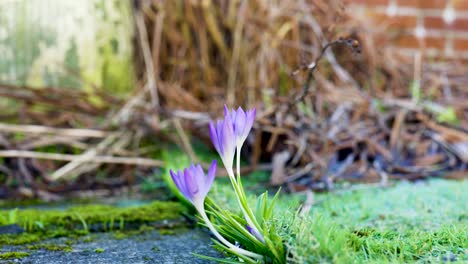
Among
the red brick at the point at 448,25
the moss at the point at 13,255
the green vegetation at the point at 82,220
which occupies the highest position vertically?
the red brick at the point at 448,25

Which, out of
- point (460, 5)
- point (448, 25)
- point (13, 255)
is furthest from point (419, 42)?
point (13, 255)

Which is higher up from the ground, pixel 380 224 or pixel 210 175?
pixel 210 175

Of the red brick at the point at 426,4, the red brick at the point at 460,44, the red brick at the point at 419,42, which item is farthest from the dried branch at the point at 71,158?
the red brick at the point at 460,44

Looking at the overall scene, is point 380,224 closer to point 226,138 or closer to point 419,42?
point 226,138

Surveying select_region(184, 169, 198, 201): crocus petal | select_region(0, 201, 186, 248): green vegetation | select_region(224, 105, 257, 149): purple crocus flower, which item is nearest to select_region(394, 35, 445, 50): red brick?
select_region(0, 201, 186, 248): green vegetation

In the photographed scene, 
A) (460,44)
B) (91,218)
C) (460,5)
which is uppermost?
(460,5)

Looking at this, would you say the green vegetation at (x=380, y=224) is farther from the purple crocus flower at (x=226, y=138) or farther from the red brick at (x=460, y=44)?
the red brick at (x=460, y=44)

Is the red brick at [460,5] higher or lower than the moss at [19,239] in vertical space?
higher
